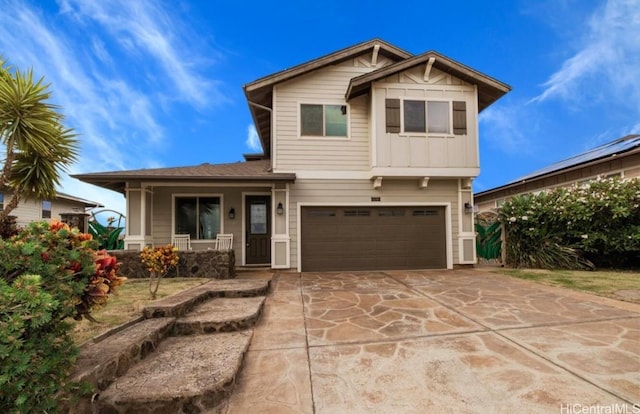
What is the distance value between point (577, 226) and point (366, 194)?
5.92 metres

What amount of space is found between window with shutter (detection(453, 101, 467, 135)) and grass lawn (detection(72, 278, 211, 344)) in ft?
26.2

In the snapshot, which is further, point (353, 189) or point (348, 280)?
point (353, 189)

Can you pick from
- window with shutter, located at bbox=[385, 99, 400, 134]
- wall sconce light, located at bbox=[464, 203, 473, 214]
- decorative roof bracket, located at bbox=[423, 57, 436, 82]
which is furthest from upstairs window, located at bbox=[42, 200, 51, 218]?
wall sconce light, located at bbox=[464, 203, 473, 214]

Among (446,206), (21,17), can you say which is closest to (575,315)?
(446,206)

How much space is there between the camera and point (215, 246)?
8797 mm

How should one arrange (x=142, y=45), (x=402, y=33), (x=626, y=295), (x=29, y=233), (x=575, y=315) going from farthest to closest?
(x=402, y=33) → (x=142, y=45) → (x=626, y=295) → (x=575, y=315) → (x=29, y=233)

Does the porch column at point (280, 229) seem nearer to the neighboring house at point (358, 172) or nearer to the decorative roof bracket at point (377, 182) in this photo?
the neighboring house at point (358, 172)

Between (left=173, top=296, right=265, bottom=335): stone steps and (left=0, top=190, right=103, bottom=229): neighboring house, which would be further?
(left=0, top=190, right=103, bottom=229): neighboring house

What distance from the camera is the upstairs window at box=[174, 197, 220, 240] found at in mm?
8914

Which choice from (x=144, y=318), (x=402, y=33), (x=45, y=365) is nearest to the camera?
(x=45, y=365)

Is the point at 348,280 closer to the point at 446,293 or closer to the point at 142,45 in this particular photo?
the point at 446,293

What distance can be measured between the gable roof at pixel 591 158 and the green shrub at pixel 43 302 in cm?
1287

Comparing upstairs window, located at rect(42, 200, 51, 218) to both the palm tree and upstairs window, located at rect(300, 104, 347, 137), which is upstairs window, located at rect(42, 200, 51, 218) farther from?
upstairs window, located at rect(300, 104, 347, 137)

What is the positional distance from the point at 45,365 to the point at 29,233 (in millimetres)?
846
